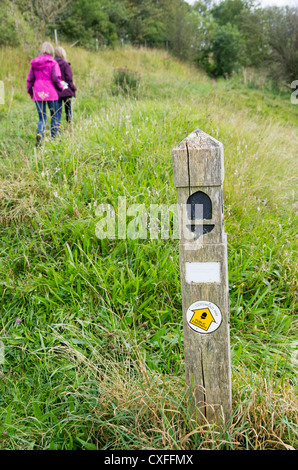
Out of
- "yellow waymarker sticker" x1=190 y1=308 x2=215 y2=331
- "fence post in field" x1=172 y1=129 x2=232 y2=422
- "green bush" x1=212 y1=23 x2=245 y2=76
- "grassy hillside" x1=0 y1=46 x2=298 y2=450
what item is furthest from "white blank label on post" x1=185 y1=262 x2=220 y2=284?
"green bush" x1=212 y1=23 x2=245 y2=76

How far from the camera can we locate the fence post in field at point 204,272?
1284 millimetres

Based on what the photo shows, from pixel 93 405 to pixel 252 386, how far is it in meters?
0.81

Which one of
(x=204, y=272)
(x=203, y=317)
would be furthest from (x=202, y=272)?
(x=203, y=317)

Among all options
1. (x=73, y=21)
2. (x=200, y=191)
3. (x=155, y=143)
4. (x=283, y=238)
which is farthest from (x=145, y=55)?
(x=200, y=191)

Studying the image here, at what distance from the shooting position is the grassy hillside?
164cm

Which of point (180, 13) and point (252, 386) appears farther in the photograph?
point (180, 13)

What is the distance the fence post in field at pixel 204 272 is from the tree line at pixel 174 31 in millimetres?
10051

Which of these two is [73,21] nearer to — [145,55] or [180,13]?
[145,55]

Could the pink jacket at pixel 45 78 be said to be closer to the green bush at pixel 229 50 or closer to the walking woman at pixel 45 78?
the walking woman at pixel 45 78

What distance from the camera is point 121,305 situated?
240 cm

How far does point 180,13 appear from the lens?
826 inches

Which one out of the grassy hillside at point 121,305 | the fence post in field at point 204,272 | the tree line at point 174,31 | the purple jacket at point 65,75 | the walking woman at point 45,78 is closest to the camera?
the fence post in field at point 204,272

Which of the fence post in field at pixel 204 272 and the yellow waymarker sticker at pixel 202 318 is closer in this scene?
the fence post in field at pixel 204 272

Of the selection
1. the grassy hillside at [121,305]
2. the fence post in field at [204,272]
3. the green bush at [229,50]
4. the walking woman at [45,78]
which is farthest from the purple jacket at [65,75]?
the green bush at [229,50]
